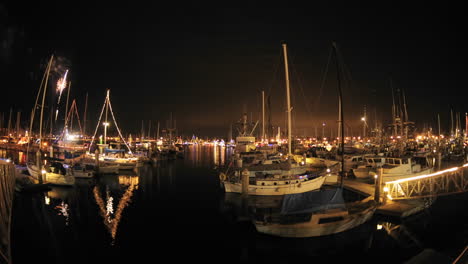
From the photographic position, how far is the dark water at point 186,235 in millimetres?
14258

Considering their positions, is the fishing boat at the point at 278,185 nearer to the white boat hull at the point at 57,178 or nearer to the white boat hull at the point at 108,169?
the white boat hull at the point at 57,178

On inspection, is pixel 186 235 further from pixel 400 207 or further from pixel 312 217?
pixel 400 207

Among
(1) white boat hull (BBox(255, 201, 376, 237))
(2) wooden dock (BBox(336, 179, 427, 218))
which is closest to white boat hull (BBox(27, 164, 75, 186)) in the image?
(1) white boat hull (BBox(255, 201, 376, 237))

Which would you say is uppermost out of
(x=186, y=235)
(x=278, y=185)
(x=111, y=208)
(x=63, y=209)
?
(x=278, y=185)

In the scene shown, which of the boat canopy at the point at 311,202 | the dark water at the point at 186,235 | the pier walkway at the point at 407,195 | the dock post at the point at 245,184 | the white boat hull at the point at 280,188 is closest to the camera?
the dark water at the point at 186,235

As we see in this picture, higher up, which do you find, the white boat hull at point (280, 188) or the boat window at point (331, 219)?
the white boat hull at point (280, 188)

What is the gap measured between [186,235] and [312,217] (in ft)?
28.2

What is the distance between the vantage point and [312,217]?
15969 millimetres

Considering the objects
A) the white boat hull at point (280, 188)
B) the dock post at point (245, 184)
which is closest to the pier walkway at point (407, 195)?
the white boat hull at point (280, 188)

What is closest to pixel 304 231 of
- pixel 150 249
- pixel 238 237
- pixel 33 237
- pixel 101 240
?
pixel 238 237

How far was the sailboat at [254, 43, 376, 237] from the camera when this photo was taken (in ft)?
51.3

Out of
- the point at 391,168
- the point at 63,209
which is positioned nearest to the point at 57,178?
the point at 63,209

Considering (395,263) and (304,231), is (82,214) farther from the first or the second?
(395,263)

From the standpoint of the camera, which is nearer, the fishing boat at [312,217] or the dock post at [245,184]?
the fishing boat at [312,217]
